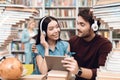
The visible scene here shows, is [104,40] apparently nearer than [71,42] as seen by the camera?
Yes

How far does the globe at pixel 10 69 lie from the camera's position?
110 cm

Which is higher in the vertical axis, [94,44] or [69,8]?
[69,8]

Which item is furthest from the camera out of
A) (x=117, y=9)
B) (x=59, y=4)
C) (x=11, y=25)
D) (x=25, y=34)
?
(x=59, y=4)

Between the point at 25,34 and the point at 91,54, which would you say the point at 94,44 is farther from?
the point at 25,34

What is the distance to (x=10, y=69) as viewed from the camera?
110 centimetres

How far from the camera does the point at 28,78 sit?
1208mm

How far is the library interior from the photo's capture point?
1.04 meters

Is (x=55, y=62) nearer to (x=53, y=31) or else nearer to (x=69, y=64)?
(x=69, y=64)

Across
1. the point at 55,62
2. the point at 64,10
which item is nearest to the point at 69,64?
the point at 55,62

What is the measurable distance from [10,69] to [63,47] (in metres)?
0.93

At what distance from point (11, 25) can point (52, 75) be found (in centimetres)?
35

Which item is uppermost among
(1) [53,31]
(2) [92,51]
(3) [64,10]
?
(3) [64,10]

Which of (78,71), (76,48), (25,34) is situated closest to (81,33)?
(76,48)

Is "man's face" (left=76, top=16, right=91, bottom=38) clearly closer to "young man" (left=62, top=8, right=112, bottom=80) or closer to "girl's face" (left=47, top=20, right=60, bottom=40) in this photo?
"young man" (left=62, top=8, right=112, bottom=80)
